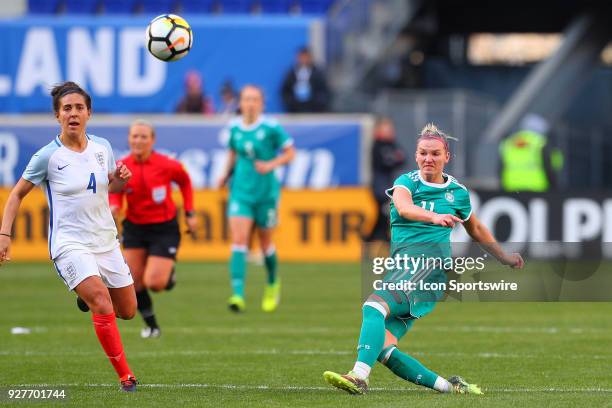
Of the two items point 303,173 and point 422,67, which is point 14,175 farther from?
point 422,67

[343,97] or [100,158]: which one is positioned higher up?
[100,158]

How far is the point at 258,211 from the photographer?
Result: 50.3ft

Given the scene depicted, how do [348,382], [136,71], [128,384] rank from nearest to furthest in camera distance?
[348,382] → [128,384] → [136,71]

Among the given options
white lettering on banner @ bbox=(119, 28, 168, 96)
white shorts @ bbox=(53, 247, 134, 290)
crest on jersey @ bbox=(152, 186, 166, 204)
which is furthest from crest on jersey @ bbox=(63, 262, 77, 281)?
white lettering on banner @ bbox=(119, 28, 168, 96)

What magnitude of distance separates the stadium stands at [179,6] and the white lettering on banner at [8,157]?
6.48m

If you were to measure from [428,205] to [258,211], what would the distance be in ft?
22.8

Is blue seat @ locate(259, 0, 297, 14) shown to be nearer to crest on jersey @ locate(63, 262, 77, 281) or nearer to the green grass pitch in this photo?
the green grass pitch

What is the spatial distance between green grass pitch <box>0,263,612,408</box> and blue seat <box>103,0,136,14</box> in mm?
12266

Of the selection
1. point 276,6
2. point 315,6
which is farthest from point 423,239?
point 315,6

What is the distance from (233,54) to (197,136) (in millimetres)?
4115

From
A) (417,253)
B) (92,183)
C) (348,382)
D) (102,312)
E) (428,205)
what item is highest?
(92,183)

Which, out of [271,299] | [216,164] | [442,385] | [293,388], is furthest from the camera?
[216,164]

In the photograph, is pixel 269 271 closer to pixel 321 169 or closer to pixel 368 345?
pixel 368 345

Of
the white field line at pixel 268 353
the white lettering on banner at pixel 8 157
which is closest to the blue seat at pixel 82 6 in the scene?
the white lettering on banner at pixel 8 157
